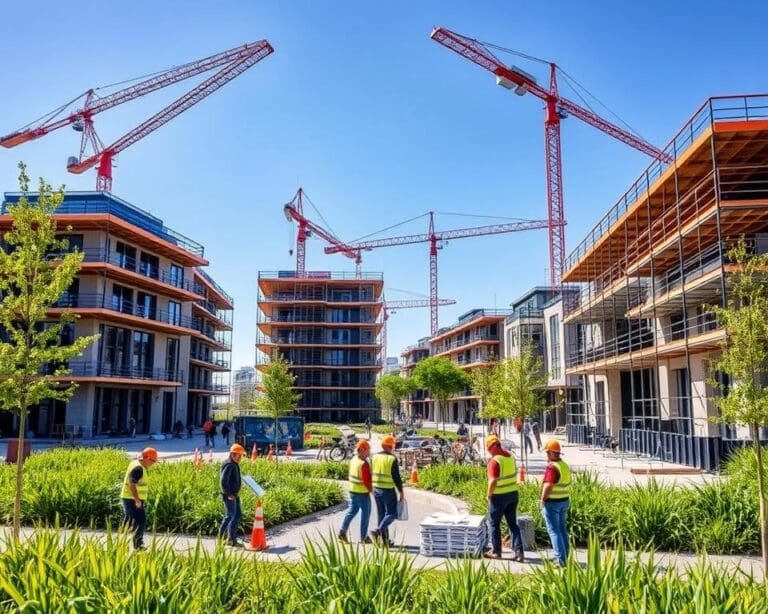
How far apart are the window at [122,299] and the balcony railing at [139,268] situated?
1359 mm

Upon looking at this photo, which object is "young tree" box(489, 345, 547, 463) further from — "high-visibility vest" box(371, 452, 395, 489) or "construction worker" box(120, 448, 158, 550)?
"construction worker" box(120, 448, 158, 550)

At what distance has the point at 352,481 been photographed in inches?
387

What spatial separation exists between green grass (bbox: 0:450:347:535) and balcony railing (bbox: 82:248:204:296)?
22.8 metres

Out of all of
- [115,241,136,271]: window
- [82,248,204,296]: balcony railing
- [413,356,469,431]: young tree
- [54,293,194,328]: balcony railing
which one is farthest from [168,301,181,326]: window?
[413,356,469,431]: young tree

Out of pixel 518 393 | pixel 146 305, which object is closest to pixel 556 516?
pixel 518 393

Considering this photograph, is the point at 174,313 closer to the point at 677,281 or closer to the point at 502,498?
the point at 677,281

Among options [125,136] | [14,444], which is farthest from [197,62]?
[14,444]

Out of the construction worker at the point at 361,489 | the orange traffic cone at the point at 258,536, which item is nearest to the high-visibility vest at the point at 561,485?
the construction worker at the point at 361,489

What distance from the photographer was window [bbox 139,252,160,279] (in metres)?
40.9

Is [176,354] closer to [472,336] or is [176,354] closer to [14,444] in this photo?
[14,444]

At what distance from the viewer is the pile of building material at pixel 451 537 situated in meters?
9.16

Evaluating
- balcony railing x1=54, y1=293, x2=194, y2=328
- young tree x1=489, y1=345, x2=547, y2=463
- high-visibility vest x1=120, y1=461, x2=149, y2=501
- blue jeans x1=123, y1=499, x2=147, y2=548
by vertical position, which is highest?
balcony railing x1=54, y1=293, x2=194, y2=328

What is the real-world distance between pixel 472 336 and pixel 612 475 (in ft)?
179

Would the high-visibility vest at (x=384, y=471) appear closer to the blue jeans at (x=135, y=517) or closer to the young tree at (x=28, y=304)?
the blue jeans at (x=135, y=517)
